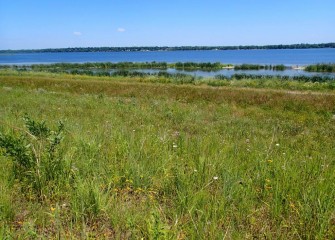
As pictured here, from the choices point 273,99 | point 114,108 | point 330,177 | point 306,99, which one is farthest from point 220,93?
point 330,177

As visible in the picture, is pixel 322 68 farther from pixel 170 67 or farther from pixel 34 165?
pixel 34 165

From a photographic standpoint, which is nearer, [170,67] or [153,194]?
[153,194]

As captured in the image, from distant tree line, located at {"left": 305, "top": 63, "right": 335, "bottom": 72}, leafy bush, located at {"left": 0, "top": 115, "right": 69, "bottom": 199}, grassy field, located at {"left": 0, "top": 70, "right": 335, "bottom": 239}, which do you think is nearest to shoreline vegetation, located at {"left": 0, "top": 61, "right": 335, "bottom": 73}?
distant tree line, located at {"left": 305, "top": 63, "right": 335, "bottom": 72}

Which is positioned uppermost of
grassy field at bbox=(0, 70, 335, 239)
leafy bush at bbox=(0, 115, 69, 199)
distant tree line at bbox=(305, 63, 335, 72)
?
distant tree line at bbox=(305, 63, 335, 72)

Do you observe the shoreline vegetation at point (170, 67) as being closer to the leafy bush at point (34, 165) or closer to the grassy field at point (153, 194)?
the grassy field at point (153, 194)

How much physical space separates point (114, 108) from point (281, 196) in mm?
11496

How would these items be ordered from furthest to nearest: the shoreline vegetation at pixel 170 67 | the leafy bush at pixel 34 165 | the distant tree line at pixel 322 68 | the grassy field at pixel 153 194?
1. the shoreline vegetation at pixel 170 67
2. the distant tree line at pixel 322 68
3. the leafy bush at pixel 34 165
4. the grassy field at pixel 153 194

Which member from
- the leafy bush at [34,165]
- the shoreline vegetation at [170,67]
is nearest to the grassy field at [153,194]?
the leafy bush at [34,165]

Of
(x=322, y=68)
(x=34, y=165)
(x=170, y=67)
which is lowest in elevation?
(x=34, y=165)

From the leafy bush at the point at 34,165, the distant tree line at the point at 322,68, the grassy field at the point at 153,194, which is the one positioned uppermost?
the distant tree line at the point at 322,68

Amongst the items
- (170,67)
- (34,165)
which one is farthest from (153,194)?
(170,67)

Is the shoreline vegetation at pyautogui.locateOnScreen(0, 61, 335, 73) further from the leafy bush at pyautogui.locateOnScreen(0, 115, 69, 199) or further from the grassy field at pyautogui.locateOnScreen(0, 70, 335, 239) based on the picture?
the leafy bush at pyautogui.locateOnScreen(0, 115, 69, 199)

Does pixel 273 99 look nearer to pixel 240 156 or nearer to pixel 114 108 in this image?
pixel 114 108

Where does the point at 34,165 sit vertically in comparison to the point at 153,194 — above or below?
above
